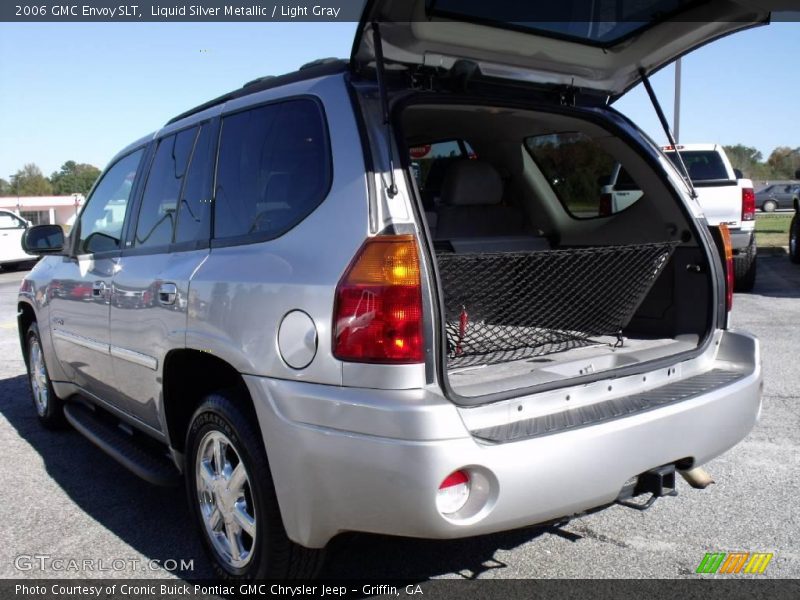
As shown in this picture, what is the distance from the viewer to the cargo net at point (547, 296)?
333 centimetres

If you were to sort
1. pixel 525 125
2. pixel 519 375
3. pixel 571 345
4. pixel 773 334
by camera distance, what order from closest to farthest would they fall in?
pixel 519 375, pixel 571 345, pixel 525 125, pixel 773 334

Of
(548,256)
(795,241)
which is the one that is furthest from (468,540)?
(795,241)

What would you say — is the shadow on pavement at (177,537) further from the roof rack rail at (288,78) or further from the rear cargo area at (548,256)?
the roof rack rail at (288,78)

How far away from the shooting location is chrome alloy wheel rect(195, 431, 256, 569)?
113 inches

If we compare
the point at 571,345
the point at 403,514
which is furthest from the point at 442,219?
the point at 403,514

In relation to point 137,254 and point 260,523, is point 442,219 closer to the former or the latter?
point 137,254

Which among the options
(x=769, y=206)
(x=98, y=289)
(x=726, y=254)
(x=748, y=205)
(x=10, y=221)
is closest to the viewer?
(x=726, y=254)

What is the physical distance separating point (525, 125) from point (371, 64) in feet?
5.61

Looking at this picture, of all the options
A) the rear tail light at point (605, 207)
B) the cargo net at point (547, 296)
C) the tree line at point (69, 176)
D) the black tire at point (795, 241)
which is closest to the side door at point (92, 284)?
the cargo net at point (547, 296)

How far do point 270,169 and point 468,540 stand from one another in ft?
5.86

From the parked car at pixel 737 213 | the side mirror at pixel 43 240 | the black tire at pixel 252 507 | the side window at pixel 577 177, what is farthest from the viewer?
the parked car at pixel 737 213

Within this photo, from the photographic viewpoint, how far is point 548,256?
3287 mm

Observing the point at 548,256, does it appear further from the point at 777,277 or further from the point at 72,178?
the point at 72,178

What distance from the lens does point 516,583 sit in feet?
9.86
